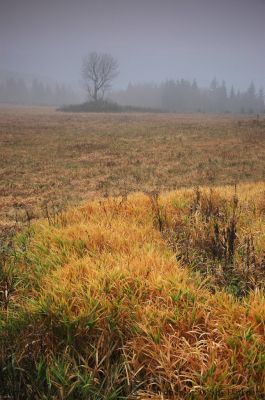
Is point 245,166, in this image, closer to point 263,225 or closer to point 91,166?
point 91,166

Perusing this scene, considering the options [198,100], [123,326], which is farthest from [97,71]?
[123,326]

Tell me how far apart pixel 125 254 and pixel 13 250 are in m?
1.98

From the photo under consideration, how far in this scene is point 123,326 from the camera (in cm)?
346

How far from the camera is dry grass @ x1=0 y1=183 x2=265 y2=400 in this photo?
278 centimetres

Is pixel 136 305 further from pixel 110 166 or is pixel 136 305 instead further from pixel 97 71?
pixel 97 71

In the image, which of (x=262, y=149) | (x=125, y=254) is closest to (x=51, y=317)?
(x=125, y=254)

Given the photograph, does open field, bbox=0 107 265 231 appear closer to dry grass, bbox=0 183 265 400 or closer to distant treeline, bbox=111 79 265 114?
dry grass, bbox=0 183 265 400

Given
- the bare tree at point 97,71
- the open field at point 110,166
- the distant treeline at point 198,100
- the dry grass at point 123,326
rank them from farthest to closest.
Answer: the distant treeline at point 198,100 < the bare tree at point 97,71 < the open field at point 110,166 < the dry grass at point 123,326

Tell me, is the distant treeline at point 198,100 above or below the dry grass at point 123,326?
above

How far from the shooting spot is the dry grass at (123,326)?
2.78m

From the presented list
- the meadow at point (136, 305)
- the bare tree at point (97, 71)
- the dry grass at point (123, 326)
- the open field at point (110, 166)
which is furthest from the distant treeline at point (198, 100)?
the dry grass at point (123, 326)

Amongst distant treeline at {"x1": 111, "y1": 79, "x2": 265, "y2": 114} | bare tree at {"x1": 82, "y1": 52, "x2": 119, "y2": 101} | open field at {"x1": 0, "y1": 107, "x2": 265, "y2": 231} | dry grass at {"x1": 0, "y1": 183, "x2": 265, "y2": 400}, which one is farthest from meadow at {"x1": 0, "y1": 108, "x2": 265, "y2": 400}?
distant treeline at {"x1": 111, "y1": 79, "x2": 265, "y2": 114}

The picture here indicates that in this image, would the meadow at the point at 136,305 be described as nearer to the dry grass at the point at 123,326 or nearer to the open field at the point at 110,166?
the dry grass at the point at 123,326

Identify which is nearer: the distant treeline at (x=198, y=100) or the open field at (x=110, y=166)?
the open field at (x=110, y=166)
